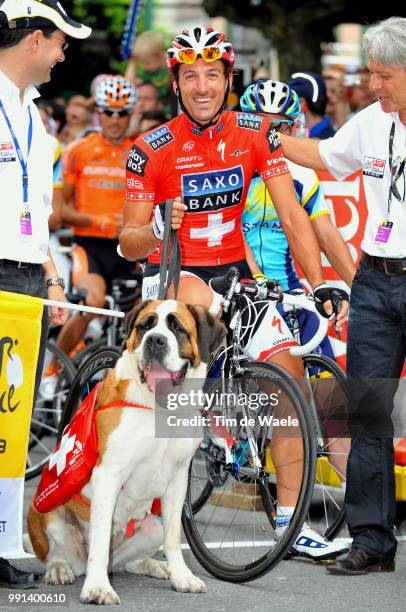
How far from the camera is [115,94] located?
11.4 meters

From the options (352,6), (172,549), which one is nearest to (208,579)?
Result: (172,549)

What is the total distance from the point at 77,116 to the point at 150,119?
261cm

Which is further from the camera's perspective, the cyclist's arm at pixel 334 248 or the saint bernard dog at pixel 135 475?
the cyclist's arm at pixel 334 248

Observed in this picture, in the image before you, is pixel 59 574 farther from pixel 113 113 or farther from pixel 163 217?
pixel 113 113

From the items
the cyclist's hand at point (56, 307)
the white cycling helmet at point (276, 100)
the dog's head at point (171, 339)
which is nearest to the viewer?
the dog's head at point (171, 339)

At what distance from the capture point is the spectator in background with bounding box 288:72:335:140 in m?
9.52

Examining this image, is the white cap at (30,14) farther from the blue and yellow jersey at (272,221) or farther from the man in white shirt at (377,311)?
the blue and yellow jersey at (272,221)

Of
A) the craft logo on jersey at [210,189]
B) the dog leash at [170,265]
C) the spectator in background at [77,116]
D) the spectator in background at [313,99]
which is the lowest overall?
the dog leash at [170,265]

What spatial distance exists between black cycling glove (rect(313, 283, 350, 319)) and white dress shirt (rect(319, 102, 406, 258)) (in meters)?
0.25

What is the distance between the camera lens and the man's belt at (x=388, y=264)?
233 inches

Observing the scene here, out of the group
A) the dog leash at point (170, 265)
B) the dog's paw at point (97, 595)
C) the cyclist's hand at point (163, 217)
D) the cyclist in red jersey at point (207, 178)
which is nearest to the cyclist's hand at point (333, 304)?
the cyclist in red jersey at point (207, 178)

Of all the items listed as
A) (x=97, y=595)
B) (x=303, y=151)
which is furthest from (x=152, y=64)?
(x=97, y=595)

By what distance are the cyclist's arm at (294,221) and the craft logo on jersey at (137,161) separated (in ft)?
2.08

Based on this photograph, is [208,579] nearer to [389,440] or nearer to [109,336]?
[389,440]
